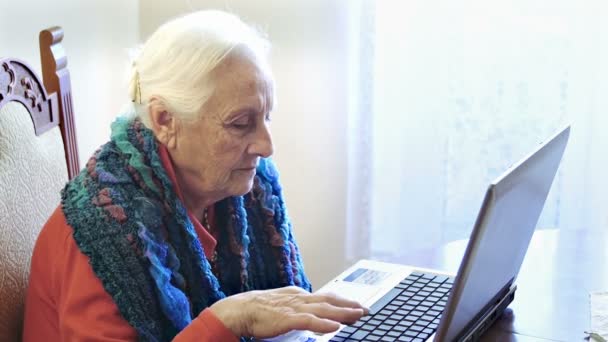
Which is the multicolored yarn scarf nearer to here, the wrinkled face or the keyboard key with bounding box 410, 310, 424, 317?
the wrinkled face

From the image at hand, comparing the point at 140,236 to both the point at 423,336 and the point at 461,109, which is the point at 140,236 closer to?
the point at 423,336

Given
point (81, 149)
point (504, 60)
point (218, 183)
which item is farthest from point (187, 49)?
point (504, 60)

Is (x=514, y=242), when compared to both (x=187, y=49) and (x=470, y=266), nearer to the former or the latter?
(x=470, y=266)

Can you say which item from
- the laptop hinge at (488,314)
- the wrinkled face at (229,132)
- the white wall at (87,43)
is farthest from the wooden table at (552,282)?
the white wall at (87,43)

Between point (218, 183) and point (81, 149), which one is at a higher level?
point (218, 183)

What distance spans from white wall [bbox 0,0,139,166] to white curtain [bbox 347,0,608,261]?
26.6 inches

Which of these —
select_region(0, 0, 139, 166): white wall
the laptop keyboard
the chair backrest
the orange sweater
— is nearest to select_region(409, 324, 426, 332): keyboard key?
the laptop keyboard

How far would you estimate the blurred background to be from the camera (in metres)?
2.29

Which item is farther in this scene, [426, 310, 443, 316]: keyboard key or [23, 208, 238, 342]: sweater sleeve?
[426, 310, 443, 316]: keyboard key

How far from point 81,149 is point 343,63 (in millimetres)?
765

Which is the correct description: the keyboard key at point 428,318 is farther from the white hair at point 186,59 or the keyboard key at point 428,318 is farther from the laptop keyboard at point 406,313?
the white hair at point 186,59

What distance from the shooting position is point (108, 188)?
49.1 inches

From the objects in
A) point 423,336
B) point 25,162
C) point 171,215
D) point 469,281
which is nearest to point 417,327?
point 423,336

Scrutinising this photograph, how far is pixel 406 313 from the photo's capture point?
4.30ft
